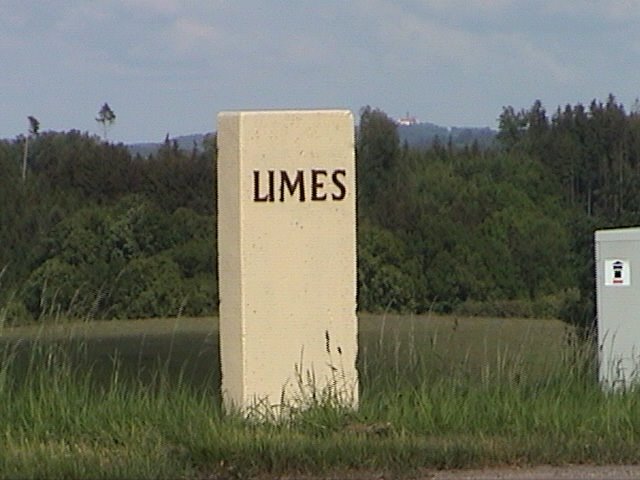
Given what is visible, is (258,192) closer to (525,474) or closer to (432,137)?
(525,474)

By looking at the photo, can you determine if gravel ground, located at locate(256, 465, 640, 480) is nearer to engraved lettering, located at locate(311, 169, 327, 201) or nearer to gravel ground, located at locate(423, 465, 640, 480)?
gravel ground, located at locate(423, 465, 640, 480)

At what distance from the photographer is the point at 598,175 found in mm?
41875

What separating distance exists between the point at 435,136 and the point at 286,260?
133 feet

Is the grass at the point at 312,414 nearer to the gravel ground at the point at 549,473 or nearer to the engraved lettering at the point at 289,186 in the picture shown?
the gravel ground at the point at 549,473

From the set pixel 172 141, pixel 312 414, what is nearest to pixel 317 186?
pixel 312 414

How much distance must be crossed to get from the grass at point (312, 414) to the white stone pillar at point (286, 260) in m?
0.30

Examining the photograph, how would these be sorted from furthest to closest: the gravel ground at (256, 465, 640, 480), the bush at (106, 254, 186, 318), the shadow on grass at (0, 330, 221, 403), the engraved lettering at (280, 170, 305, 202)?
the bush at (106, 254, 186, 318) → the shadow on grass at (0, 330, 221, 403) → the engraved lettering at (280, 170, 305, 202) → the gravel ground at (256, 465, 640, 480)

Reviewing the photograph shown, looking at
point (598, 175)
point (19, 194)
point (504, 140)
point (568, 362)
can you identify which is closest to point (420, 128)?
point (504, 140)

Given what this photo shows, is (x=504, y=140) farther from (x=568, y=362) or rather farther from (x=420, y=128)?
(x=568, y=362)

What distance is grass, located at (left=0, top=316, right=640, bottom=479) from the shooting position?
759 cm

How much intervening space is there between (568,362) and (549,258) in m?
27.5

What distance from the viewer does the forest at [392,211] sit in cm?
2639

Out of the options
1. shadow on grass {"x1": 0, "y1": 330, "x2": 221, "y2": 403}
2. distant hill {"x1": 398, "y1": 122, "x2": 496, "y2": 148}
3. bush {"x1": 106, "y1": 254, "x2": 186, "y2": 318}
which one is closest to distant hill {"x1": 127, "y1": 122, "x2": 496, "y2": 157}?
distant hill {"x1": 398, "y1": 122, "x2": 496, "y2": 148}

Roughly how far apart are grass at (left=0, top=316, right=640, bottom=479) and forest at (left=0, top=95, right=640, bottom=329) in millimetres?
8570
